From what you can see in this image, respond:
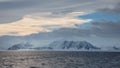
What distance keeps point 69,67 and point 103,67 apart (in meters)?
11.1

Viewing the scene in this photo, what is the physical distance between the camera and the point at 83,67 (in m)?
114

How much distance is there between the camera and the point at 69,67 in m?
113

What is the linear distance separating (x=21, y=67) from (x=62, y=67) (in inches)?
531

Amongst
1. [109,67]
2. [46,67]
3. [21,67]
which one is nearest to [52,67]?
[46,67]

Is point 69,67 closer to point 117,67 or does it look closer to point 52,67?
point 52,67

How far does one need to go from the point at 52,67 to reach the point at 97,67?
14.8 metres

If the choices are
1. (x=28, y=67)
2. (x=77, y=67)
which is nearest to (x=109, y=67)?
(x=77, y=67)

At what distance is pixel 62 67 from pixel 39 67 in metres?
7.57

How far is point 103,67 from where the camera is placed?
112 metres

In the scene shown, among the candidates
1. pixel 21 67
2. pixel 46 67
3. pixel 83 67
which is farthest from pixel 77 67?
pixel 21 67

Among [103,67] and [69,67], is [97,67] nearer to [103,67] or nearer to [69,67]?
[103,67]

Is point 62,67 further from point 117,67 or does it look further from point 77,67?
point 117,67

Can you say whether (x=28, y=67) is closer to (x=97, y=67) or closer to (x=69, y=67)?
(x=69, y=67)

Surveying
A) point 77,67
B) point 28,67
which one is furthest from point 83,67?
point 28,67
